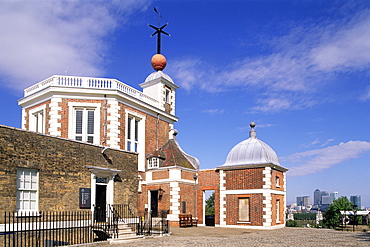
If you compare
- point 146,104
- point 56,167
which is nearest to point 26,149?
point 56,167

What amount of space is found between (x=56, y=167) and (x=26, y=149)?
1.63 meters

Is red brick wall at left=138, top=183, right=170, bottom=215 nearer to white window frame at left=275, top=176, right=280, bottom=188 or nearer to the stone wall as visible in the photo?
the stone wall

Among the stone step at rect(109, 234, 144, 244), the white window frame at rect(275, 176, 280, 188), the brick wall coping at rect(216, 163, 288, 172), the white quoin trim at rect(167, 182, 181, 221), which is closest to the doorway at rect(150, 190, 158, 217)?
the white quoin trim at rect(167, 182, 181, 221)

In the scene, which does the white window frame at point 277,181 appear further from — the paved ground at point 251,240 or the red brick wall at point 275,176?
the paved ground at point 251,240

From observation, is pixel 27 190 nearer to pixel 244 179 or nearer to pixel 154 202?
pixel 154 202

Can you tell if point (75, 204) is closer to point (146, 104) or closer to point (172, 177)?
point (172, 177)

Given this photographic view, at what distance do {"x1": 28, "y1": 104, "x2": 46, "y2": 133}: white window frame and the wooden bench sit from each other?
37.3ft

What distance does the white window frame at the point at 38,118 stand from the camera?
24.9 metres

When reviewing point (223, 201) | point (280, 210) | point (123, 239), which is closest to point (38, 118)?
point (123, 239)

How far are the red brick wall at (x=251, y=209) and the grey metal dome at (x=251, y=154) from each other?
7.57ft

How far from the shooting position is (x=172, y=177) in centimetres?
2562

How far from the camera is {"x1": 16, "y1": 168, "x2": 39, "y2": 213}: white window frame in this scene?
13602 mm

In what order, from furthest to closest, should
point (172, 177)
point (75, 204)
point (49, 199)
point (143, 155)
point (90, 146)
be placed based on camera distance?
point (143, 155) → point (172, 177) → point (90, 146) → point (75, 204) → point (49, 199)

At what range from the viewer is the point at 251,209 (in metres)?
24.0
